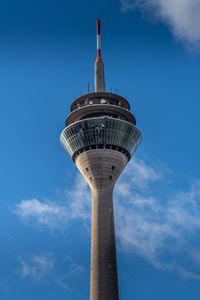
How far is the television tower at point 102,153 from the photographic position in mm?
58812

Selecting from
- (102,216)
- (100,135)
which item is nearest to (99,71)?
(100,135)

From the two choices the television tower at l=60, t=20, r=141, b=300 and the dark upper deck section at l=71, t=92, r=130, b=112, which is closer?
the television tower at l=60, t=20, r=141, b=300

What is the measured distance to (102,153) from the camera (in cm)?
6656

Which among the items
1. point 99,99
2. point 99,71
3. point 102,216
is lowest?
point 102,216

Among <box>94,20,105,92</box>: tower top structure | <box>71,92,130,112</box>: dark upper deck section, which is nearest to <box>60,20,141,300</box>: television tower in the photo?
<box>71,92,130,112</box>: dark upper deck section

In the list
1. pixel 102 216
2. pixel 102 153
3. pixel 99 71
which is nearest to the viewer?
pixel 102 216

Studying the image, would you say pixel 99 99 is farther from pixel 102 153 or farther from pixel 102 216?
pixel 102 216

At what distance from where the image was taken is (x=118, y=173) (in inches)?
2665

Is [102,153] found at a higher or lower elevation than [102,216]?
higher

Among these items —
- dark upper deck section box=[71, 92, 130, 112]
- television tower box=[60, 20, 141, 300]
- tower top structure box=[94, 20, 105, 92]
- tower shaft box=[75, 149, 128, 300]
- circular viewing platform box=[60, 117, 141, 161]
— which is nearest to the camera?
tower shaft box=[75, 149, 128, 300]

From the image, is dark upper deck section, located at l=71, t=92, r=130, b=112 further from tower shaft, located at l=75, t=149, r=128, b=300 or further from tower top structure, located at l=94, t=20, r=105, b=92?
tower shaft, located at l=75, t=149, r=128, b=300

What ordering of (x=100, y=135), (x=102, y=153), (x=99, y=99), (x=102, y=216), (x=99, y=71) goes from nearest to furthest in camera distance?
(x=102, y=216)
(x=102, y=153)
(x=100, y=135)
(x=99, y=99)
(x=99, y=71)

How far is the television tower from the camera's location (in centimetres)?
5881

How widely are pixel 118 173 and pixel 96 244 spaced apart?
46.2ft
